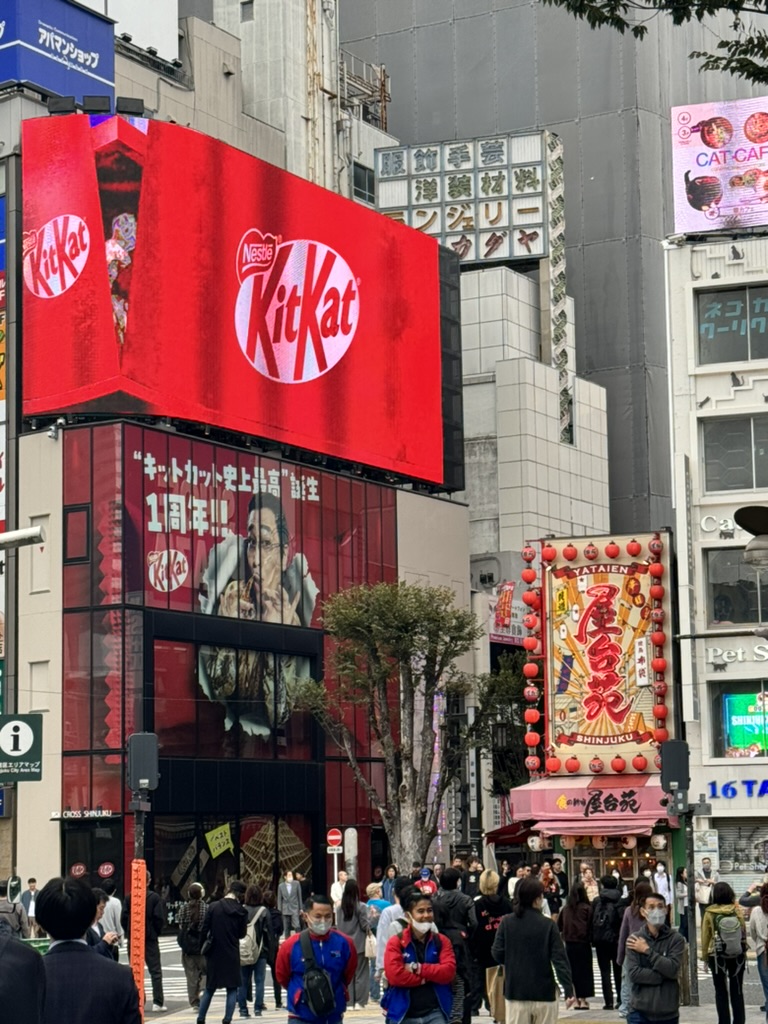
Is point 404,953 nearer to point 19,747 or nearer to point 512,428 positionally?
point 19,747

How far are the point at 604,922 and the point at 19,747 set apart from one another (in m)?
8.55

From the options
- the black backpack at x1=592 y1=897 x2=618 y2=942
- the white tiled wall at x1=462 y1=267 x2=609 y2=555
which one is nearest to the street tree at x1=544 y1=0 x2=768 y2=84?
the black backpack at x1=592 y1=897 x2=618 y2=942

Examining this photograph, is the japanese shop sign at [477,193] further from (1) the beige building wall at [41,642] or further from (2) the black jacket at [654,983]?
(2) the black jacket at [654,983]

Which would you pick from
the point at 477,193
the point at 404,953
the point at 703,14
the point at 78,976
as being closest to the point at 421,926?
the point at 404,953

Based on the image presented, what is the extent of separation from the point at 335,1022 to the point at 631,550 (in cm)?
4051

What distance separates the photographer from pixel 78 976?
9242 millimetres

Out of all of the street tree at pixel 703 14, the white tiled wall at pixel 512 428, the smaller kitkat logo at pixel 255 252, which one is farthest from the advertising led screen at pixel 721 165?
the street tree at pixel 703 14

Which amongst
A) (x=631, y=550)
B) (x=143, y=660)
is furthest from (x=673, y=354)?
(x=143, y=660)

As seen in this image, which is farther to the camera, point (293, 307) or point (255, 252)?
point (293, 307)

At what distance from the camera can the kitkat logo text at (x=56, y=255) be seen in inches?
2653

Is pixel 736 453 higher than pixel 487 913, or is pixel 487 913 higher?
pixel 736 453

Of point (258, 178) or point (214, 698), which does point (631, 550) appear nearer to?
point (214, 698)

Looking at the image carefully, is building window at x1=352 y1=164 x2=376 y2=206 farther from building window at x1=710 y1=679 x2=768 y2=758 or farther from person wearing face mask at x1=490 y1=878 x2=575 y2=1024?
person wearing face mask at x1=490 y1=878 x2=575 y2=1024

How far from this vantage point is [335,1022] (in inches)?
588
